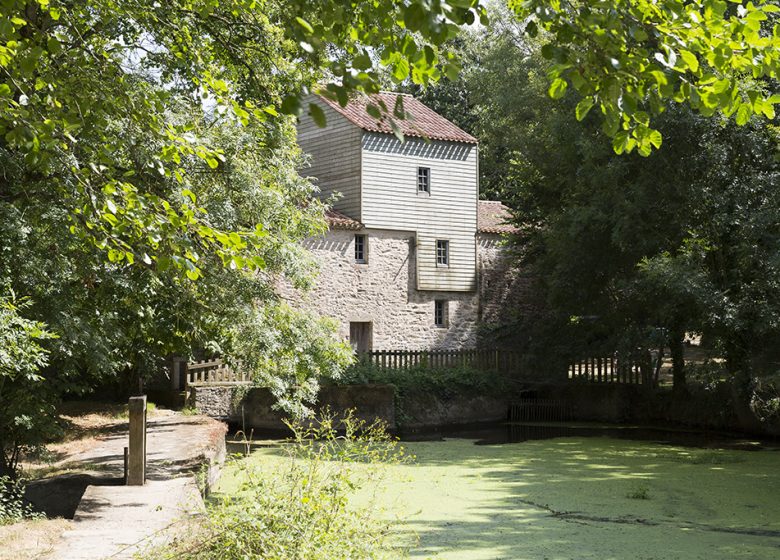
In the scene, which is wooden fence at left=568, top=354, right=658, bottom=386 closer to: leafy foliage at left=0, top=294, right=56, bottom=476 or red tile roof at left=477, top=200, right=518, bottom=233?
red tile roof at left=477, top=200, right=518, bottom=233

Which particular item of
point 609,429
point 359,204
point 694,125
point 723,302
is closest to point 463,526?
point 723,302

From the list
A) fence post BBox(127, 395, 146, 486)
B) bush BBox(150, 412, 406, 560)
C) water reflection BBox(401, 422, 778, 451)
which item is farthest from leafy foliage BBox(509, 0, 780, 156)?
water reflection BBox(401, 422, 778, 451)

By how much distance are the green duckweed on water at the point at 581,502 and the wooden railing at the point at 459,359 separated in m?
6.00

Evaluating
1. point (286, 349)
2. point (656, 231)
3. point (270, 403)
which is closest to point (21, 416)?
point (286, 349)

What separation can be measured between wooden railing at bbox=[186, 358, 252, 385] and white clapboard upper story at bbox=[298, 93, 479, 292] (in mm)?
8039

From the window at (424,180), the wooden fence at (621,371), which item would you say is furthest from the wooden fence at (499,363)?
the window at (424,180)

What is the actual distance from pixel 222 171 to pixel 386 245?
1694 centimetres

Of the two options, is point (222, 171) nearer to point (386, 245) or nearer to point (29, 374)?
point (29, 374)

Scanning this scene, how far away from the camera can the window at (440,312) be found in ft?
95.5

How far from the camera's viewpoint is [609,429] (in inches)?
869

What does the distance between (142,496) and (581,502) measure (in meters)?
5.53

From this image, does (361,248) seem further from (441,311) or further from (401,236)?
(441,311)

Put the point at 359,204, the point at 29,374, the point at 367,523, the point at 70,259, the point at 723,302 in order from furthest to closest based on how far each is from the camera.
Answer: the point at 359,204 → the point at 723,302 → the point at 70,259 → the point at 29,374 → the point at 367,523

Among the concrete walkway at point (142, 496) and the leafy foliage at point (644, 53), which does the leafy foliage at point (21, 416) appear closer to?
the concrete walkway at point (142, 496)
